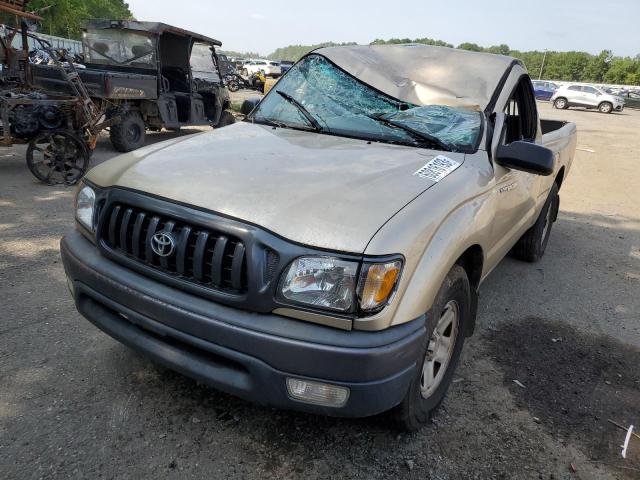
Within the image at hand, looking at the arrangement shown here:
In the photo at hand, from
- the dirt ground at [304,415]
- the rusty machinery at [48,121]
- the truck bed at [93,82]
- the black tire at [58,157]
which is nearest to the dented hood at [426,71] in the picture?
the dirt ground at [304,415]

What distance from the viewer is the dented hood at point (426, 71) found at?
321cm

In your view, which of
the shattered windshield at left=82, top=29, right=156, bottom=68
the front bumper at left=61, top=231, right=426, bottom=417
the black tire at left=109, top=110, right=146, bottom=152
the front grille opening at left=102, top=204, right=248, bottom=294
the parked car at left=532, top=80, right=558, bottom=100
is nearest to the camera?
the front bumper at left=61, top=231, right=426, bottom=417

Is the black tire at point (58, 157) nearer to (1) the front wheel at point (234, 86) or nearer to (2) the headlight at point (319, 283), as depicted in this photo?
(2) the headlight at point (319, 283)

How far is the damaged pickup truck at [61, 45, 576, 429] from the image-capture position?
1.88 metres

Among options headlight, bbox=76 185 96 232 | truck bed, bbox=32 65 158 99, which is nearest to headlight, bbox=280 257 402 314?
headlight, bbox=76 185 96 232

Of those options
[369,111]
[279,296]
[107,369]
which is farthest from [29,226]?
[279,296]

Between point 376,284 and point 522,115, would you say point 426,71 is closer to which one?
point 522,115

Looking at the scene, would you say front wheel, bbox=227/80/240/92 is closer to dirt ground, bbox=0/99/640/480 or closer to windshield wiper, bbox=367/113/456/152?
dirt ground, bbox=0/99/640/480

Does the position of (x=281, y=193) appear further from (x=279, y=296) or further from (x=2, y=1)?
(x=2, y=1)

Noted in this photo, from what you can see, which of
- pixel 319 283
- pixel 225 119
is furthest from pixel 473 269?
pixel 225 119

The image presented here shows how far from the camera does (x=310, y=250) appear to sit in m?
1.88

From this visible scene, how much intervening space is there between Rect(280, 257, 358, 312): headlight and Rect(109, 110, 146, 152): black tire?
7.79 meters

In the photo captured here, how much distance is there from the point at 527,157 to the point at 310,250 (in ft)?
4.88

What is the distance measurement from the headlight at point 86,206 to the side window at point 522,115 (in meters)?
2.65
